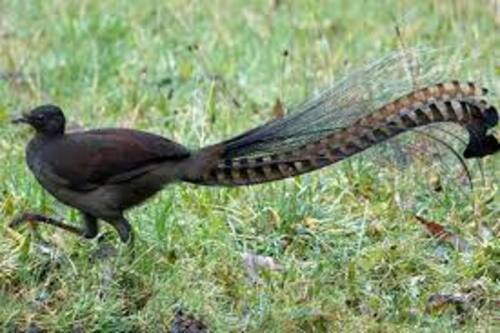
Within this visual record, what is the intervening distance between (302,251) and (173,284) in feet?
3.23

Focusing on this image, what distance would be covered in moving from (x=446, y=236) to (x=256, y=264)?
966 millimetres

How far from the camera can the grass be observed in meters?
6.14

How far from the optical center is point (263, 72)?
9656 millimetres

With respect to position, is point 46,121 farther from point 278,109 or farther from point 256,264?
point 278,109

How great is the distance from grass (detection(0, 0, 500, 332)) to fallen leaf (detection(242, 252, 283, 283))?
5cm

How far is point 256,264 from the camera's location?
6.68m

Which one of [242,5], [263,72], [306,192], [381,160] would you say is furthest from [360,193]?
[242,5]

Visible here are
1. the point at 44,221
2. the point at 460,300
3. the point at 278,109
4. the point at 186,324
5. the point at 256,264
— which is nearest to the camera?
the point at 186,324

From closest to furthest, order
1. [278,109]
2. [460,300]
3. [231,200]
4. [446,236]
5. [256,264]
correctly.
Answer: [460,300], [256,264], [446,236], [231,200], [278,109]

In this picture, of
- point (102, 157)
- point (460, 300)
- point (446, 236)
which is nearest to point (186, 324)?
point (102, 157)

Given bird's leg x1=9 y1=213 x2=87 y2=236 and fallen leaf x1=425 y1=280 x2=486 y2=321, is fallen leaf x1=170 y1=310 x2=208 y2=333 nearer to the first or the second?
bird's leg x1=9 y1=213 x2=87 y2=236

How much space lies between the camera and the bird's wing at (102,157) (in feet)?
19.8

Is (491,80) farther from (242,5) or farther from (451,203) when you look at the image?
(242,5)

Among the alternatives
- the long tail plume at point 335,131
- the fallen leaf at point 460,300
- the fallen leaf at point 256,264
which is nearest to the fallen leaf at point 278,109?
the fallen leaf at point 256,264
